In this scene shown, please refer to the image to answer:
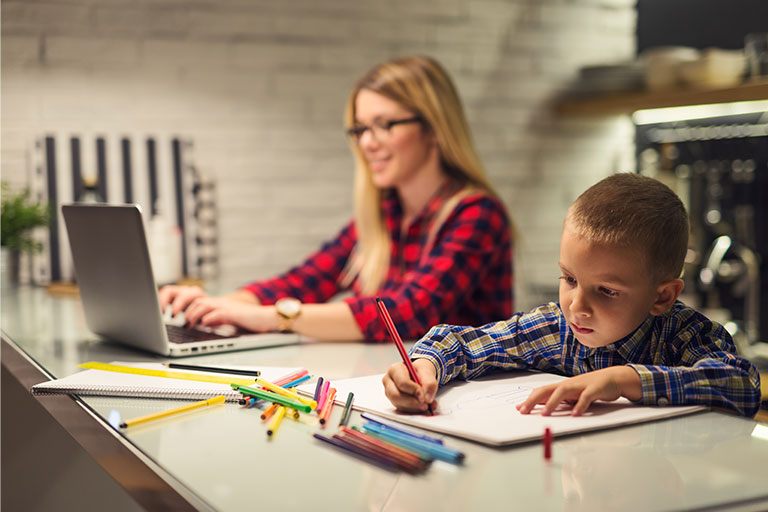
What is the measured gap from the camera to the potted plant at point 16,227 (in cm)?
240

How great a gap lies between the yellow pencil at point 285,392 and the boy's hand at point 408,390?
0.29 ft

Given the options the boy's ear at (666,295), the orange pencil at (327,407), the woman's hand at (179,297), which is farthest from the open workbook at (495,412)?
the woman's hand at (179,297)

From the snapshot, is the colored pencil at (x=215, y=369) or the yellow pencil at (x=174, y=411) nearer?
the yellow pencil at (x=174, y=411)

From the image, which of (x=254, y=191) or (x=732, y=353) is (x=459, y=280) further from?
(x=254, y=191)

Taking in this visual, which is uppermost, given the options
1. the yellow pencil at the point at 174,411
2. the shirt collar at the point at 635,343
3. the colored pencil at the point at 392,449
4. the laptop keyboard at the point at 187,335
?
the shirt collar at the point at 635,343

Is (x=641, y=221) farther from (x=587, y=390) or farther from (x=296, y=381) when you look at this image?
(x=296, y=381)

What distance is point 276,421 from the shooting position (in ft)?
2.66

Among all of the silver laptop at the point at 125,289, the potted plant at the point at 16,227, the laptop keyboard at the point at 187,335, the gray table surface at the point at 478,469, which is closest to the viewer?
the gray table surface at the point at 478,469

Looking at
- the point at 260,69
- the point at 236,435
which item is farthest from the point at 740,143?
the point at 236,435

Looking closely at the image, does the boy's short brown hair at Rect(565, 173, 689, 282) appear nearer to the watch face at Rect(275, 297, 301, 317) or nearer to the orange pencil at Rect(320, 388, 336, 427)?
the orange pencil at Rect(320, 388, 336, 427)

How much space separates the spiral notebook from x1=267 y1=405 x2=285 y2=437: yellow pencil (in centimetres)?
9

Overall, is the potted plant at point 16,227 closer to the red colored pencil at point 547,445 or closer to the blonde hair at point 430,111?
the blonde hair at point 430,111

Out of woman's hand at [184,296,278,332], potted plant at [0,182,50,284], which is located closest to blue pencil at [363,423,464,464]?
woman's hand at [184,296,278,332]

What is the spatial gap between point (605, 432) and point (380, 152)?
1.03 m
